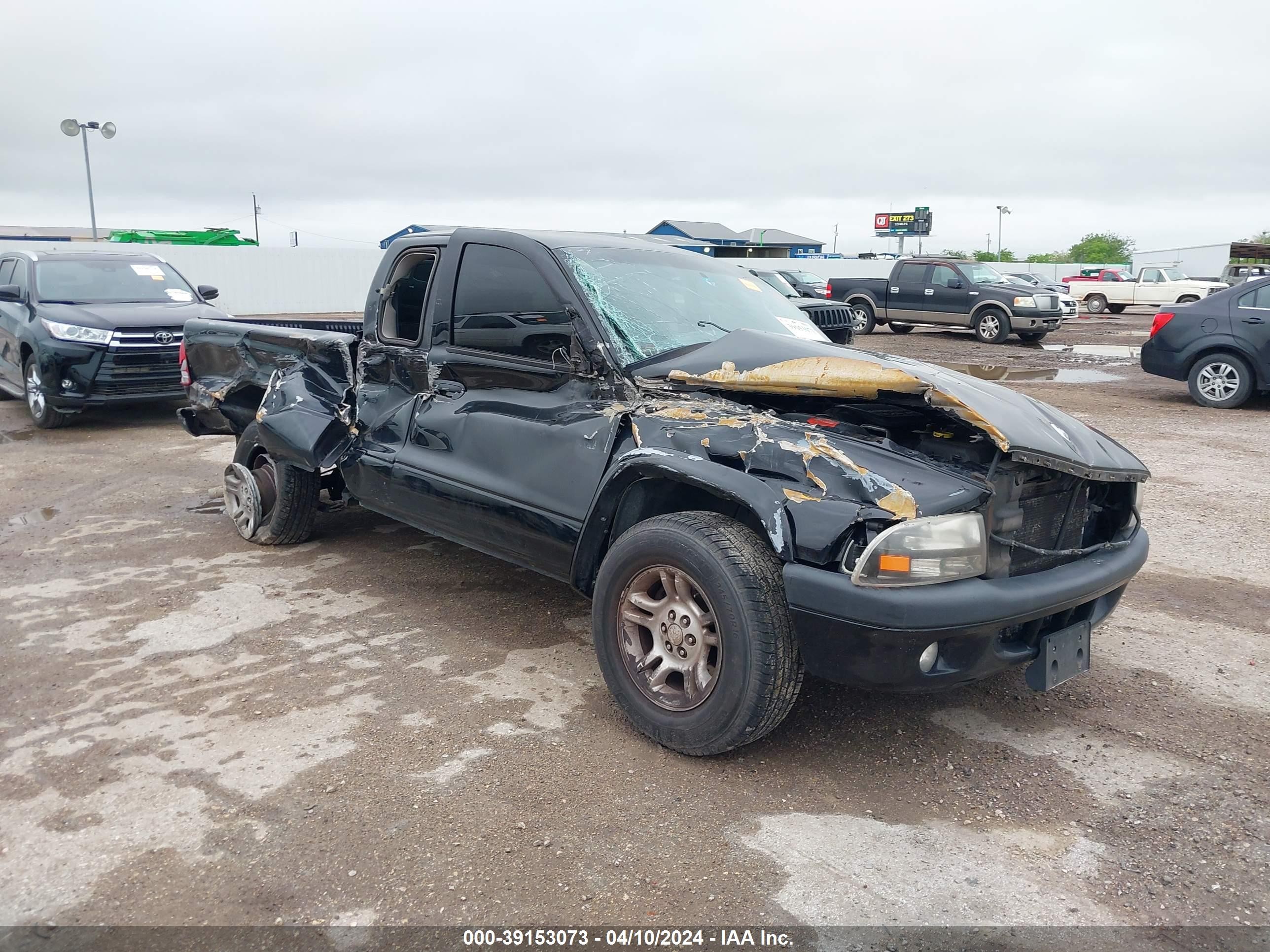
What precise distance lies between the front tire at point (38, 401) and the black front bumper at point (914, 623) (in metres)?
8.86

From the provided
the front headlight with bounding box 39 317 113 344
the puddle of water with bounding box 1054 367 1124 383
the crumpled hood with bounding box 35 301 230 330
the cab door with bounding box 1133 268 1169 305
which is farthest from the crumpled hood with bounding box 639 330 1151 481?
the cab door with bounding box 1133 268 1169 305

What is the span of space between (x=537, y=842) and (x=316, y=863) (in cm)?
62

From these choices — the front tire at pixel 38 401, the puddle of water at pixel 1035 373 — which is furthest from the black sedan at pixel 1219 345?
the front tire at pixel 38 401

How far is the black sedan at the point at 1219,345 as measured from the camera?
34.1ft

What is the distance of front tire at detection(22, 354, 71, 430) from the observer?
928 centimetres

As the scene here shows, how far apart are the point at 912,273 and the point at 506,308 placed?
59.1ft

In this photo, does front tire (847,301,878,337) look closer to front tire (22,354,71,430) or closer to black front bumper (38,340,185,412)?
black front bumper (38,340,185,412)

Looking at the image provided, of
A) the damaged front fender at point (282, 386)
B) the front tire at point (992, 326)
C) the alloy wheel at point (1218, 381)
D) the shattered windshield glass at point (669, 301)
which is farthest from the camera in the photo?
the front tire at point (992, 326)

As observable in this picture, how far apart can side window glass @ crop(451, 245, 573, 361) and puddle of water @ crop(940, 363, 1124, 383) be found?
34.4 ft

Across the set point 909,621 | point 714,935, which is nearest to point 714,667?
point 909,621

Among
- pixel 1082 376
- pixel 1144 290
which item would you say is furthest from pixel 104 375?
pixel 1144 290

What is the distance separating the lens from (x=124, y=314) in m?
9.45

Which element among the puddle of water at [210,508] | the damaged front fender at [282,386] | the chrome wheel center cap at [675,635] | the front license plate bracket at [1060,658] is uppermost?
the damaged front fender at [282,386]

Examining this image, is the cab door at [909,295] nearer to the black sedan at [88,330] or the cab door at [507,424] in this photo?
the black sedan at [88,330]
